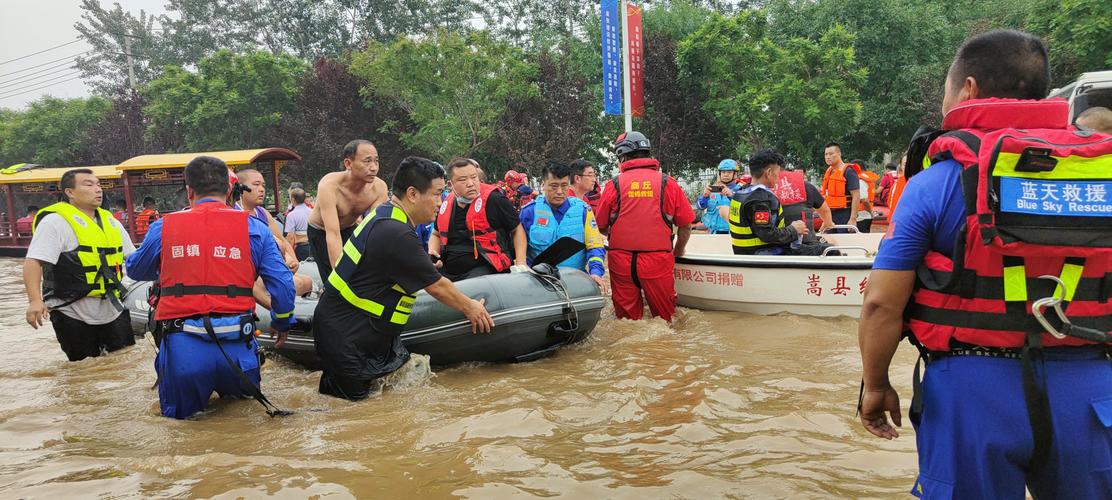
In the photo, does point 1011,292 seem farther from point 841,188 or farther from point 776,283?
point 841,188

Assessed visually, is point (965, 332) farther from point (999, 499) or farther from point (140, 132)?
point (140, 132)

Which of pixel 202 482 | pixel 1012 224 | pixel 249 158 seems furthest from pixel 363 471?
pixel 249 158

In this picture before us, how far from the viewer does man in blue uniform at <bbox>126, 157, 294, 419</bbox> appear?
11.6 ft

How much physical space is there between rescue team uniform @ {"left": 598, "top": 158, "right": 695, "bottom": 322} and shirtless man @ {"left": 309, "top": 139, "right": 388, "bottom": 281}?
1.79 m

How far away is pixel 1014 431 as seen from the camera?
1640 mm

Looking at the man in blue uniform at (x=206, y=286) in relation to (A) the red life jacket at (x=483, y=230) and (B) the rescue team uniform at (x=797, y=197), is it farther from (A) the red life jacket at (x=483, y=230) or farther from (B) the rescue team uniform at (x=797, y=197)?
(B) the rescue team uniform at (x=797, y=197)

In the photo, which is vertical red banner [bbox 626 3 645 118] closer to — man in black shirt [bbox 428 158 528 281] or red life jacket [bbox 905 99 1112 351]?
man in black shirt [bbox 428 158 528 281]

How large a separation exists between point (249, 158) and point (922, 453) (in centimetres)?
1645

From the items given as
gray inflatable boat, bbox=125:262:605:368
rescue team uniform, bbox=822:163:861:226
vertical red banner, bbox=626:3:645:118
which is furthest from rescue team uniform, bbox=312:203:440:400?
vertical red banner, bbox=626:3:645:118

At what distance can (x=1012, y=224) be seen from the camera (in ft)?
5.11

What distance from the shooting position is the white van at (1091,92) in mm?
6438

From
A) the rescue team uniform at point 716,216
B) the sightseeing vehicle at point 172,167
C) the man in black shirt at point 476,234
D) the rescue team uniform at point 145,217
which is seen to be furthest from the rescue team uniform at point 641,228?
the rescue team uniform at point 145,217

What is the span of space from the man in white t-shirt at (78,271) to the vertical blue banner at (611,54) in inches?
424

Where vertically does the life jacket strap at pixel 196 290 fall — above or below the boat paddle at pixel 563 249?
above
